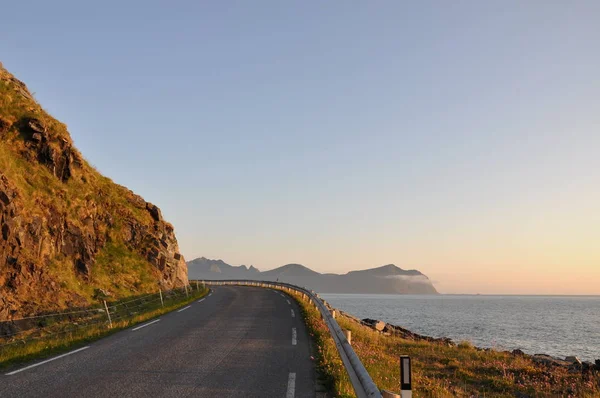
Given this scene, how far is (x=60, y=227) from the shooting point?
24.6 m

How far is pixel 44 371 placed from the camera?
32.3 ft

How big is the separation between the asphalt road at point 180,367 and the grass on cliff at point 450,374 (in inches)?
22.2

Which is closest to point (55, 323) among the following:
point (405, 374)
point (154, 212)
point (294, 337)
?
point (294, 337)

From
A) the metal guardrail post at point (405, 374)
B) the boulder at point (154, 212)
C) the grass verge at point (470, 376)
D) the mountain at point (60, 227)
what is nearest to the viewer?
the metal guardrail post at point (405, 374)

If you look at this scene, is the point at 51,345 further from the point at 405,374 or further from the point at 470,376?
the point at 470,376

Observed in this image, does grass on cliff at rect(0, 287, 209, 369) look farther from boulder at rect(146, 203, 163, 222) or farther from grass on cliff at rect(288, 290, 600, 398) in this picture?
boulder at rect(146, 203, 163, 222)

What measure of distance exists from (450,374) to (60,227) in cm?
2094

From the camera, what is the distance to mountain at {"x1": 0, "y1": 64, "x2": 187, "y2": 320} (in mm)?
19688

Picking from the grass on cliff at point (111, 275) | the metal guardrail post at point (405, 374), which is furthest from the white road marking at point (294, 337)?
the grass on cliff at point (111, 275)

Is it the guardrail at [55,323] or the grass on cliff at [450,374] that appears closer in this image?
the grass on cliff at [450,374]

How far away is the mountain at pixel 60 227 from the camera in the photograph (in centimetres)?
1969

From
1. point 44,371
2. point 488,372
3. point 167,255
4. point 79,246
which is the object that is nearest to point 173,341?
point 44,371

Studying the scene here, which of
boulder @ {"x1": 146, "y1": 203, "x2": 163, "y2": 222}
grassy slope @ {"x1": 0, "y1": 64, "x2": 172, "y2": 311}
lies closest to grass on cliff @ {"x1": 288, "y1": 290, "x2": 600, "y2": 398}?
grassy slope @ {"x1": 0, "y1": 64, "x2": 172, "y2": 311}

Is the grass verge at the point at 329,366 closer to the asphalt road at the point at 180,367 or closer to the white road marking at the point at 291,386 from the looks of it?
the asphalt road at the point at 180,367
